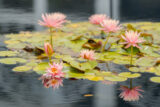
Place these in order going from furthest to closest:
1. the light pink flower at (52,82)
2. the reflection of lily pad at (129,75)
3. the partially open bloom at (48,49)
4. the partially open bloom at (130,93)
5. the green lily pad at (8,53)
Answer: the green lily pad at (8,53) < the partially open bloom at (48,49) < the reflection of lily pad at (129,75) < the light pink flower at (52,82) < the partially open bloom at (130,93)

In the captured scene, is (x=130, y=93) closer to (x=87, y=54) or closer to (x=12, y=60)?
(x=87, y=54)

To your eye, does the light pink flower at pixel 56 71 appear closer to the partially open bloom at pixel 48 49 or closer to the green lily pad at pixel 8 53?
the partially open bloom at pixel 48 49

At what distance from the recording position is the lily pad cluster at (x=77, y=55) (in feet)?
6.36

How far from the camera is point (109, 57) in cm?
224

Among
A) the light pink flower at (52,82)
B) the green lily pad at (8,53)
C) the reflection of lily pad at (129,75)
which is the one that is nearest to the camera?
the light pink flower at (52,82)

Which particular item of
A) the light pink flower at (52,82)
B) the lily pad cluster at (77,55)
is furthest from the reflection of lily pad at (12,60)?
the light pink flower at (52,82)

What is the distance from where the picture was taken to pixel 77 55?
2.27m

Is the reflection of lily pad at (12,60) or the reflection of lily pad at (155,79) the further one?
the reflection of lily pad at (12,60)

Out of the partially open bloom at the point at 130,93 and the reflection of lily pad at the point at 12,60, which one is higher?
the reflection of lily pad at the point at 12,60

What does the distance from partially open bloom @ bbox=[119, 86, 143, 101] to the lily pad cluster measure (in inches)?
4.3

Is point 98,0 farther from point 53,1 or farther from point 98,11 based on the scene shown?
point 98,11

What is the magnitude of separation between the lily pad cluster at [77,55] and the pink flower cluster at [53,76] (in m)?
0.06

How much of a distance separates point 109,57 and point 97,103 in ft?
2.29

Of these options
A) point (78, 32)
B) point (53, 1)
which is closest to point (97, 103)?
point (78, 32)
